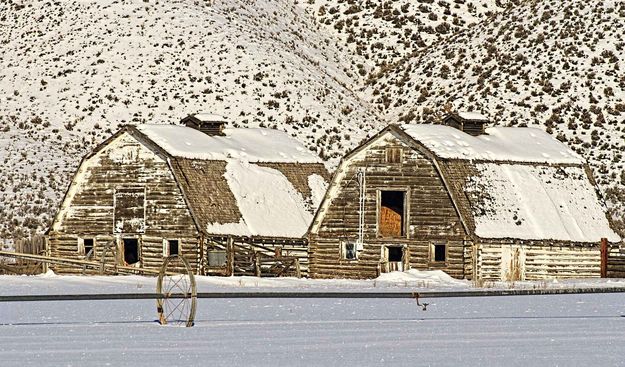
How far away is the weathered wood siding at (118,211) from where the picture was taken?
58.4 meters

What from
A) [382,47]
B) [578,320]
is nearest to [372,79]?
[382,47]

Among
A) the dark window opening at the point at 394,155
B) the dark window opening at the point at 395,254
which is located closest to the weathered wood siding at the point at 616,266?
the dark window opening at the point at 395,254

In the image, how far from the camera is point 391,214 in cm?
5878

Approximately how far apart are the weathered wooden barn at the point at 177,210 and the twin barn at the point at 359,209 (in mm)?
52

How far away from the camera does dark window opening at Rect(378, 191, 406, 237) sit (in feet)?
186

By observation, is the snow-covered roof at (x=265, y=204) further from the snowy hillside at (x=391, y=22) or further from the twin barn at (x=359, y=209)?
the snowy hillside at (x=391, y=22)

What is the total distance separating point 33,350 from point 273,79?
258 feet

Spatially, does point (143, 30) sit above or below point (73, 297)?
above

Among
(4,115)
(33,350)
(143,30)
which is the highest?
(143,30)

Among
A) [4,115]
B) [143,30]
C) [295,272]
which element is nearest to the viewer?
[295,272]

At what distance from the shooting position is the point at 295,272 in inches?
2296

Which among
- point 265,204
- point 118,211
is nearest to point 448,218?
point 265,204

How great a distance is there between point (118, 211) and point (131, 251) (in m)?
4.28

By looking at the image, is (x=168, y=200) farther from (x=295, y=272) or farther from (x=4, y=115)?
(x=4, y=115)
